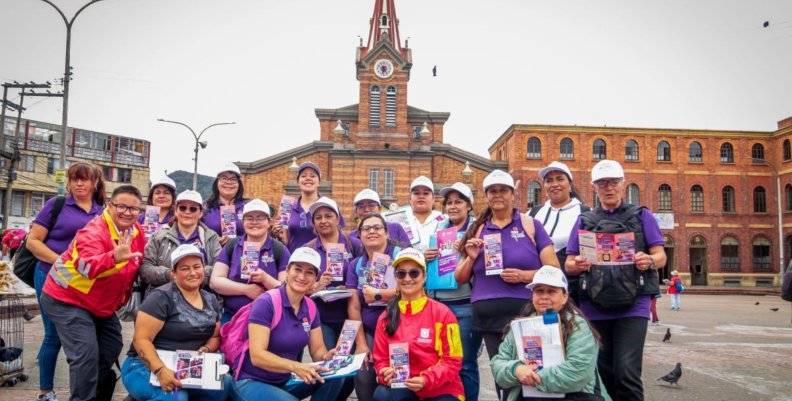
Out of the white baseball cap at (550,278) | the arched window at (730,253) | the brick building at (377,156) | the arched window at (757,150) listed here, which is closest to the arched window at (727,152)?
the arched window at (757,150)

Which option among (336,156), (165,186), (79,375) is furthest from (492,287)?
(336,156)

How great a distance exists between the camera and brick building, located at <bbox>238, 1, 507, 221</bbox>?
3734 centimetres

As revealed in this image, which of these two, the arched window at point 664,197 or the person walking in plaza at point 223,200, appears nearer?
the person walking in plaza at point 223,200

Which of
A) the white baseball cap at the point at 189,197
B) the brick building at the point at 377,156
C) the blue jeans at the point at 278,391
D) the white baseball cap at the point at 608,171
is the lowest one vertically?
the blue jeans at the point at 278,391

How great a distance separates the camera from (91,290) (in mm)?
4512

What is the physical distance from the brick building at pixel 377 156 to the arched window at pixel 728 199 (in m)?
18.4

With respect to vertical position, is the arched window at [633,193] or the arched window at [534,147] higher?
the arched window at [534,147]

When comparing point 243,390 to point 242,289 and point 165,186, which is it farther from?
point 165,186

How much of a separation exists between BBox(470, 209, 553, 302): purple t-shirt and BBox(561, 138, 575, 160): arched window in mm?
38948

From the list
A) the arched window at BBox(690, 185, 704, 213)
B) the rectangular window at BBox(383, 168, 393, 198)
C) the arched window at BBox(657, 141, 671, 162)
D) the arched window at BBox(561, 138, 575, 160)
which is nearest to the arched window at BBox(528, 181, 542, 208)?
the arched window at BBox(561, 138, 575, 160)

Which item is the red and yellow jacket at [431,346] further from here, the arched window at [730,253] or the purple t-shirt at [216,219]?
the arched window at [730,253]

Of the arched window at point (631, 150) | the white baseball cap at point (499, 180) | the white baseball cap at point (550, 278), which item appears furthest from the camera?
the arched window at point (631, 150)

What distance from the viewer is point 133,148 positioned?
63.4 m

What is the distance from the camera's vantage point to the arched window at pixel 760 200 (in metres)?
42.4
